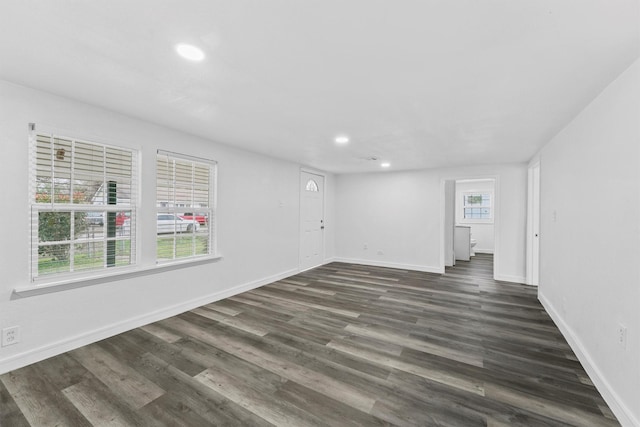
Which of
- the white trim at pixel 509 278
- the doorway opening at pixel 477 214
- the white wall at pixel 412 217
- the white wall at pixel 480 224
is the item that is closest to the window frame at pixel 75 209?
the white wall at pixel 412 217

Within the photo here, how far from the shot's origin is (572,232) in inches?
106

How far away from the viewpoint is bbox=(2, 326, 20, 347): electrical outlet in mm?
2201

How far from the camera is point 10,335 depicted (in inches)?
87.7

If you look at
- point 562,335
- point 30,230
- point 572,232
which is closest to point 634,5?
point 572,232

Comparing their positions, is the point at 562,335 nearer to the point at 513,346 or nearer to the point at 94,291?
the point at 513,346

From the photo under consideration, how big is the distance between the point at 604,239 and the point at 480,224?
781 cm

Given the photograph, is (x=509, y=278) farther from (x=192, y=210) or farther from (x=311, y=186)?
(x=192, y=210)

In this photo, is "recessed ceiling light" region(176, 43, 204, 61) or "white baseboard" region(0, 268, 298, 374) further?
"white baseboard" region(0, 268, 298, 374)

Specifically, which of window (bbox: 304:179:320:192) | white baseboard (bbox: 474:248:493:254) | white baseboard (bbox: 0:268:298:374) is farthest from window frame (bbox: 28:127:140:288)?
white baseboard (bbox: 474:248:493:254)

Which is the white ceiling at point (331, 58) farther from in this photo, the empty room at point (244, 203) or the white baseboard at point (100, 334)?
the white baseboard at point (100, 334)

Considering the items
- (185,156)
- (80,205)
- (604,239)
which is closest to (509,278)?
(604,239)

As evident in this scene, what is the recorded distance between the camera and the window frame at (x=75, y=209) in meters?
2.36

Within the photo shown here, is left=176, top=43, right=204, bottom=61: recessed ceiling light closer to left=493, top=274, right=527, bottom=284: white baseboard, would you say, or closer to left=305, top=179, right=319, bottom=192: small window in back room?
left=305, top=179, right=319, bottom=192: small window in back room

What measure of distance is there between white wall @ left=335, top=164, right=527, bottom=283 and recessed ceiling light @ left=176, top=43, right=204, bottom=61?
5.28 m
